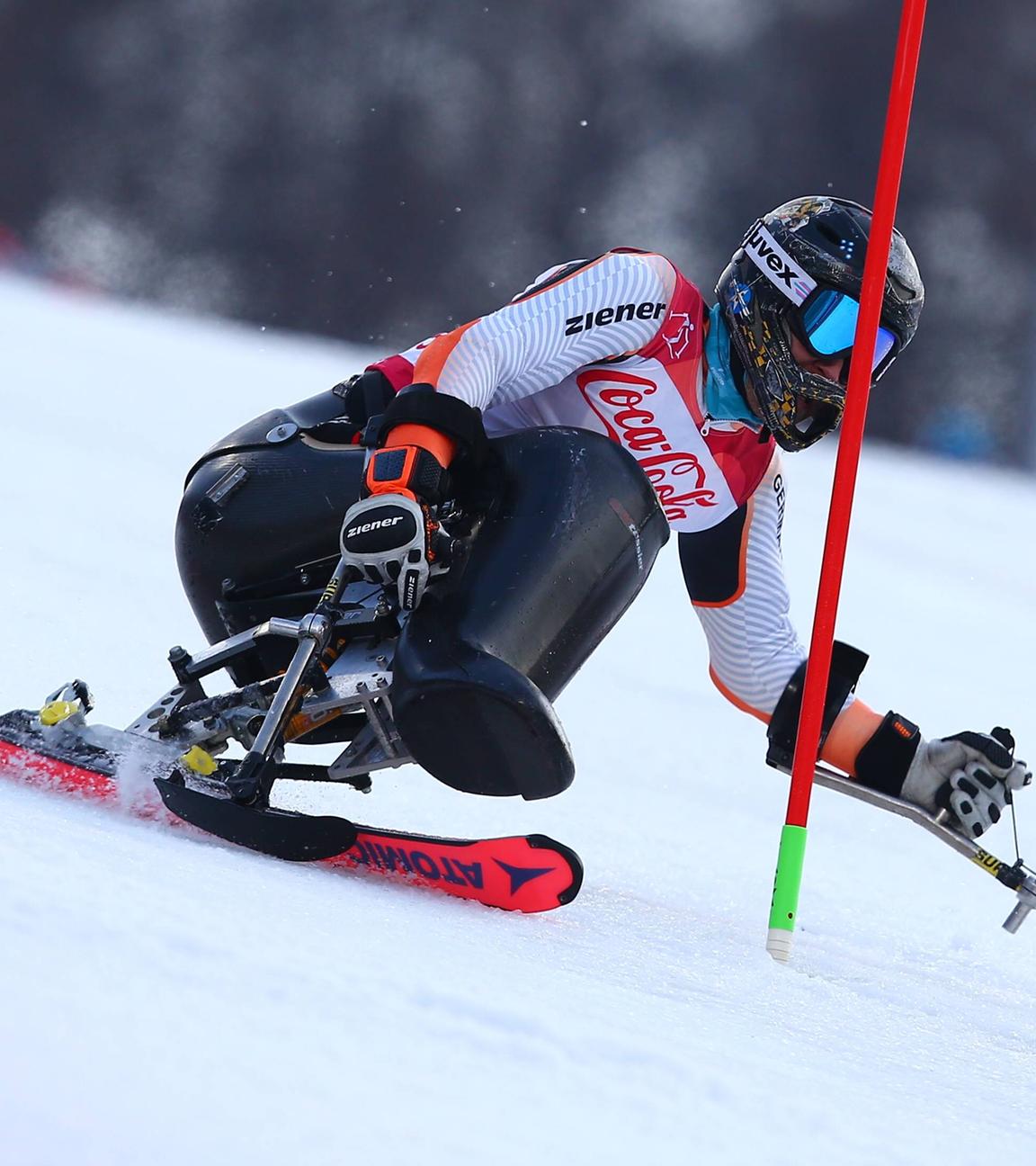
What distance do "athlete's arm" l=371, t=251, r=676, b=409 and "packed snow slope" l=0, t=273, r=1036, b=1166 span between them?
2.89 feet

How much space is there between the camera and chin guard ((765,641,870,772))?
3227mm

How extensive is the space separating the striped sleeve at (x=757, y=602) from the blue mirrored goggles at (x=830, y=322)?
0.49 meters

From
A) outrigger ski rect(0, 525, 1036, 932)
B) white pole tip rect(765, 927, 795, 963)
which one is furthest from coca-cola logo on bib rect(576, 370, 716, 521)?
white pole tip rect(765, 927, 795, 963)

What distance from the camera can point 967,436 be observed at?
32.6 ft

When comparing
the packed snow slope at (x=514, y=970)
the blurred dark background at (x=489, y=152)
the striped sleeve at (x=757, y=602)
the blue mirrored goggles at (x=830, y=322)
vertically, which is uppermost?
the blurred dark background at (x=489, y=152)

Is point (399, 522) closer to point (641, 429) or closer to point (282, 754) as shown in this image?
point (282, 754)

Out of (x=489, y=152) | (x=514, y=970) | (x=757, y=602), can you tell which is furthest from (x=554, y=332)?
(x=489, y=152)

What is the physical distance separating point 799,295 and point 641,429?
0.38 m

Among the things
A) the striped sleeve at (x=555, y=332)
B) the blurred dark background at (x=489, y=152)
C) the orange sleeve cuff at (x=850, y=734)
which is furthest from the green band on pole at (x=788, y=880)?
the blurred dark background at (x=489, y=152)

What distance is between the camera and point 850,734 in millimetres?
3244

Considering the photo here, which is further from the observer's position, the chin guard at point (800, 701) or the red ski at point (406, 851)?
the chin guard at point (800, 701)

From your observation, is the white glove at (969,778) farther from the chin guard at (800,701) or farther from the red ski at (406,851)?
the red ski at (406,851)

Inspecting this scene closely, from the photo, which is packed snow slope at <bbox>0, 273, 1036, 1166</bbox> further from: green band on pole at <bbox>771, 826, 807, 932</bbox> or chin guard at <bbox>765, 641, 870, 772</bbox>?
chin guard at <bbox>765, 641, 870, 772</bbox>

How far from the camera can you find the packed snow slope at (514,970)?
1230 mm
